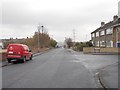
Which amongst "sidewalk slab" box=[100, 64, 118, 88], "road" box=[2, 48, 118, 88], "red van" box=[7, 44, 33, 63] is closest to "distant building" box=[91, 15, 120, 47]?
"red van" box=[7, 44, 33, 63]

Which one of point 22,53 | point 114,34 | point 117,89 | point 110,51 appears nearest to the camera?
point 117,89

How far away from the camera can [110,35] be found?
56469 mm

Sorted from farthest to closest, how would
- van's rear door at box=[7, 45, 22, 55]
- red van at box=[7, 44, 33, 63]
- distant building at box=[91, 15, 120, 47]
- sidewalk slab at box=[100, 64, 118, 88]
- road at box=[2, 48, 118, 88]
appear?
distant building at box=[91, 15, 120, 47], van's rear door at box=[7, 45, 22, 55], red van at box=[7, 44, 33, 63], road at box=[2, 48, 118, 88], sidewalk slab at box=[100, 64, 118, 88]

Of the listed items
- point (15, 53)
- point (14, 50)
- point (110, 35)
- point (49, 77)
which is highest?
point (110, 35)

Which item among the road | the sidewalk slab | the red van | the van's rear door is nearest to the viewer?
the sidewalk slab

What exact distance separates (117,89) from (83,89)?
4.09ft

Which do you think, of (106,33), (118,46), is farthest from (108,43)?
(118,46)

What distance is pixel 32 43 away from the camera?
7394cm

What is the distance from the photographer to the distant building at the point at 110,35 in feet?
170

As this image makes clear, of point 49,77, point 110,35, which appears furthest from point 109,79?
point 110,35

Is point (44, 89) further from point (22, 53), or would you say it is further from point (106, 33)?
point (106, 33)

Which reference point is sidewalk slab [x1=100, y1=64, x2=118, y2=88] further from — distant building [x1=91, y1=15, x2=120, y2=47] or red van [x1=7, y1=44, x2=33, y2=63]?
distant building [x1=91, y1=15, x2=120, y2=47]

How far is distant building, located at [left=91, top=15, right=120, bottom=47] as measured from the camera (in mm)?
51956

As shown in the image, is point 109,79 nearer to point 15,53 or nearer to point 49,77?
point 49,77
